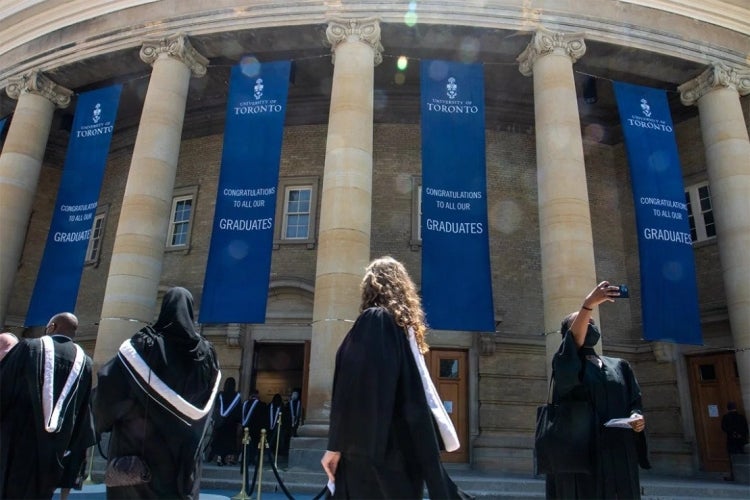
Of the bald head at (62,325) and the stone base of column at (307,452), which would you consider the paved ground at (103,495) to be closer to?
the stone base of column at (307,452)

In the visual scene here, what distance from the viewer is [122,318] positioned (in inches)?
492

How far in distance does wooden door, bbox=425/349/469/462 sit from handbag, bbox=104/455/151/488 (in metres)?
12.1

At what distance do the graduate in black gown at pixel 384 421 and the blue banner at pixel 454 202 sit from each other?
29.3 ft

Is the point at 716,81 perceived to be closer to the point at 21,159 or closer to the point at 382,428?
the point at 382,428

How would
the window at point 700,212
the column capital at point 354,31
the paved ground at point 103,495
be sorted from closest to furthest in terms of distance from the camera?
1. the paved ground at point 103,495
2. the column capital at point 354,31
3. the window at point 700,212

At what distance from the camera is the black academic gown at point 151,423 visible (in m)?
3.33

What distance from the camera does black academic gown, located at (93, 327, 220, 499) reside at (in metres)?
3.33

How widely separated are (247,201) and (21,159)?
23.5ft

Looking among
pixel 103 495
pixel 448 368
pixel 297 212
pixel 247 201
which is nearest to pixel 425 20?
pixel 247 201

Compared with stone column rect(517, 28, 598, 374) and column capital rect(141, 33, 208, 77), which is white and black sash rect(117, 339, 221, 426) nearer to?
stone column rect(517, 28, 598, 374)

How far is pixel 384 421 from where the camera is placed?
2.81 metres

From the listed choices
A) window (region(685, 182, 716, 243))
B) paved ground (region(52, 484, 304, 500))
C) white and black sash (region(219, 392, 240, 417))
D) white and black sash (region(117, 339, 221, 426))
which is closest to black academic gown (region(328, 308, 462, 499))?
white and black sash (region(117, 339, 221, 426))

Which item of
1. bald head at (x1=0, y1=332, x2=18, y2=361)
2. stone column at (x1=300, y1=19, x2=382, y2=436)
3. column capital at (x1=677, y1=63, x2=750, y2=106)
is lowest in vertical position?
bald head at (x1=0, y1=332, x2=18, y2=361)

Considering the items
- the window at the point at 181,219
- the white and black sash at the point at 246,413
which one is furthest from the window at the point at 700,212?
the window at the point at 181,219
